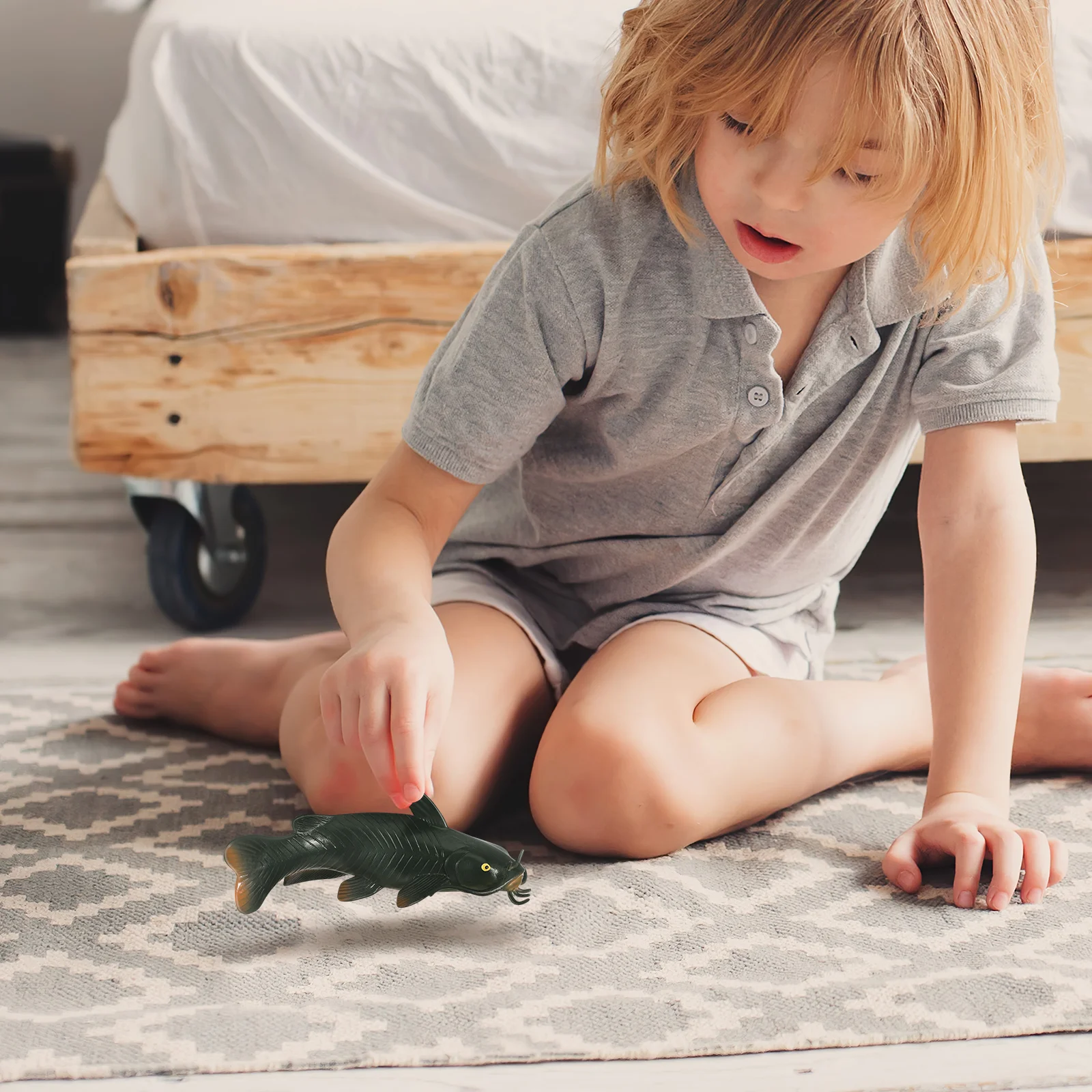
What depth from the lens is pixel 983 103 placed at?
0.70 m

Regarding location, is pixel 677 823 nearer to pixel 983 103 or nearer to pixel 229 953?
pixel 229 953

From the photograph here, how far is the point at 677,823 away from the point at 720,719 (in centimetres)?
7

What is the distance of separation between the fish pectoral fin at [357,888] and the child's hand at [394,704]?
0.04 meters

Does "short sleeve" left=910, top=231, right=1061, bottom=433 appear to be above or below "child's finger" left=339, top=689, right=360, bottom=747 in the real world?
above

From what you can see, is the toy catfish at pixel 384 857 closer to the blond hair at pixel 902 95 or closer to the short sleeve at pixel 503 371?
the short sleeve at pixel 503 371

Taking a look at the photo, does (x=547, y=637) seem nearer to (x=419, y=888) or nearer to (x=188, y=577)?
(x=419, y=888)

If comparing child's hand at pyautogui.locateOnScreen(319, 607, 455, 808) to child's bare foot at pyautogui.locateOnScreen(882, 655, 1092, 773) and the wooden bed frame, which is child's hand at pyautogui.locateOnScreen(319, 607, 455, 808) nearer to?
child's bare foot at pyautogui.locateOnScreen(882, 655, 1092, 773)

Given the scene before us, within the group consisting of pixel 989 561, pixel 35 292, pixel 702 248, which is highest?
pixel 702 248

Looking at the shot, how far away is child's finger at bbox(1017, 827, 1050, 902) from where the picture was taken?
727mm

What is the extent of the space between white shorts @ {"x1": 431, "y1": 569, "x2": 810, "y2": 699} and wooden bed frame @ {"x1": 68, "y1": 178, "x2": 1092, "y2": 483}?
272 mm

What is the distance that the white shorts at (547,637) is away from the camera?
91 cm

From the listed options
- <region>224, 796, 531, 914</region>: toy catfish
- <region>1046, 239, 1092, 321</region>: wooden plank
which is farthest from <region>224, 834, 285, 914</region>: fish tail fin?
<region>1046, 239, 1092, 321</region>: wooden plank

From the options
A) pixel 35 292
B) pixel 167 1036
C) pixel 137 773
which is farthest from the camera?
pixel 35 292

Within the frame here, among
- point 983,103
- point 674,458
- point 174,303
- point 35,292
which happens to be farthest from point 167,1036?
point 35,292
